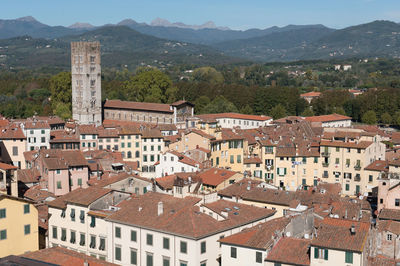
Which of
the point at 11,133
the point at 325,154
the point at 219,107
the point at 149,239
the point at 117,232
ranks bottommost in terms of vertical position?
the point at 117,232

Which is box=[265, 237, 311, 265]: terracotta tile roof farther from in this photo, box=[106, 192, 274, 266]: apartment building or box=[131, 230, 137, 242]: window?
box=[131, 230, 137, 242]: window

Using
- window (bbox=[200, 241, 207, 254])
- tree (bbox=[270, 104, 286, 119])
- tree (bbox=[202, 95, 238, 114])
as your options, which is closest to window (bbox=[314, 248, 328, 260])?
window (bbox=[200, 241, 207, 254])

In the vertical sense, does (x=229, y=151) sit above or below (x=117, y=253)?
above

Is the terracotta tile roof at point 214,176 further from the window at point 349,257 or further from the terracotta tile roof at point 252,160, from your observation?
the window at point 349,257

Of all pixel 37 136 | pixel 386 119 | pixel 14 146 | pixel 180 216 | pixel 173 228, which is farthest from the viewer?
pixel 386 119

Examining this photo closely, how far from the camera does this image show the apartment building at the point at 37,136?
70250 millimetres

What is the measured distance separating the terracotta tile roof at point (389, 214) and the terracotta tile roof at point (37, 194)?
83.5 ft

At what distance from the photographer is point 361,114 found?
110 metres

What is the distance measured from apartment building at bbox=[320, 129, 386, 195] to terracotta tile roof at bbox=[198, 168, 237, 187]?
650 inches

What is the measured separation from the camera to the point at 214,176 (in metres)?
47.5

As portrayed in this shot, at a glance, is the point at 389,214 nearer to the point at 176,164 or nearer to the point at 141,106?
the point at 176,164

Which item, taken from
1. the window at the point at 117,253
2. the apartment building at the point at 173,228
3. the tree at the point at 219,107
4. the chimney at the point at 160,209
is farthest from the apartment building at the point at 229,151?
the tree at the point at 219,107

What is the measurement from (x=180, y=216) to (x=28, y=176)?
920 inches

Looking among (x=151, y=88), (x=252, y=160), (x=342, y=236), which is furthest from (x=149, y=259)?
(x=151, y=88)
